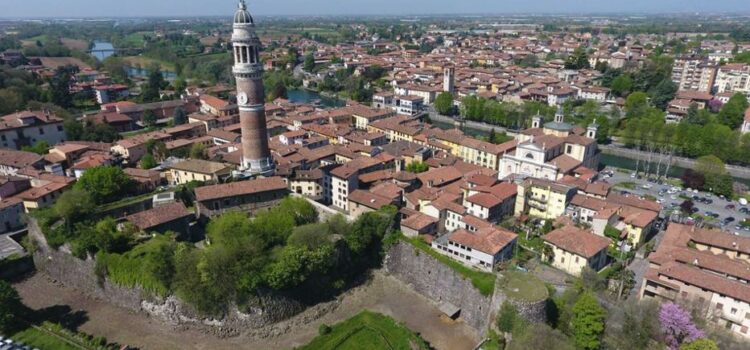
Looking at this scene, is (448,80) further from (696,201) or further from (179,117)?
(696,201)

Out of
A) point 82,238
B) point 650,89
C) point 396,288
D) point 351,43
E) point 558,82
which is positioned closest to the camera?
point 82,238

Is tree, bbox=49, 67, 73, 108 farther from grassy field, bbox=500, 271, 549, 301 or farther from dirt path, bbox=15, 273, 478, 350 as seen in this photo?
grassy field, bbox=500, 271, 549, 301

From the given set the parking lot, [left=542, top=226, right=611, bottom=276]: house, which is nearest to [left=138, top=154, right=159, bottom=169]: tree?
[left=542, top=226, right=611, bottom=276]: house

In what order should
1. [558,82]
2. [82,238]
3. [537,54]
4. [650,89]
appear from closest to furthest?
1. [82,238]
2. [650,89]
3. [558,82]
4. [537,54]

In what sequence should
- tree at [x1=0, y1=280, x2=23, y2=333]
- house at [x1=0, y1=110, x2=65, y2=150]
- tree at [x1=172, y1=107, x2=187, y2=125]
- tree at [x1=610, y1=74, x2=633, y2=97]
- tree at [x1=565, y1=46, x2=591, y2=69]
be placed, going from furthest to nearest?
1. tree at [x1=565, y1=46, x2=591, y2=69]
2. tree at [x1=610, y1=74, x2=633, y2=97]
3. tree at [x1=172, y1=107, x2=187, y2=125]
4. house at [x1=0, y1=110, x2=65, y2=150]
5. tree at [x1=0, y1=280, x2=23, y2=333]

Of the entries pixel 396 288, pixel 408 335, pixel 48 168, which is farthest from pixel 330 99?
pixel 408 335

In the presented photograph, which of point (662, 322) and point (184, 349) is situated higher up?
point (662, 322)

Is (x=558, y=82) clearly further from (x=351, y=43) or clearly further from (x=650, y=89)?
(x=351, y=43)
